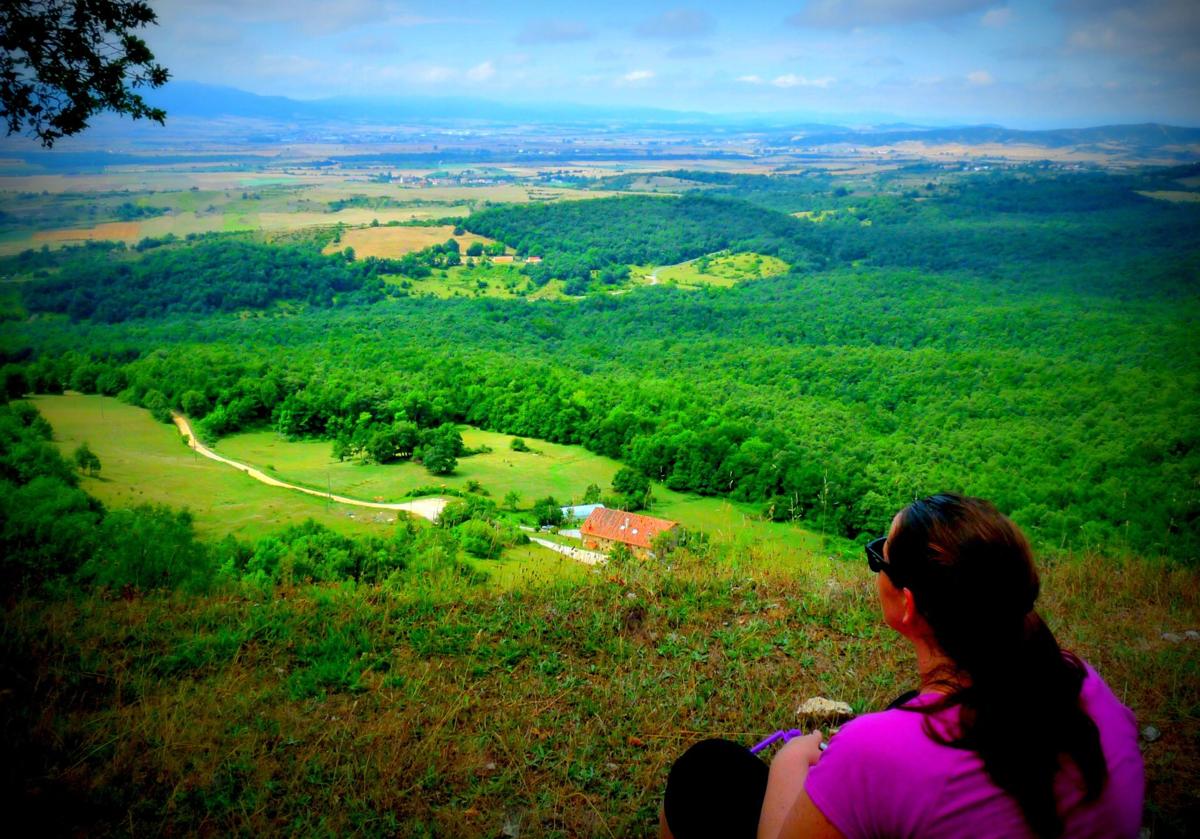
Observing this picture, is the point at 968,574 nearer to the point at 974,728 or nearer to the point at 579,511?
the point at 974,728

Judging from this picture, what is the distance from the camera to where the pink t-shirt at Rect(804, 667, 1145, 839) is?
129 centimetres

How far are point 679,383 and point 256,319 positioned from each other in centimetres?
3177

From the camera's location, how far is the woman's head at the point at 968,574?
1.45 meters

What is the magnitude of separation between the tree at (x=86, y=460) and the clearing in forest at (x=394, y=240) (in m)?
53.9

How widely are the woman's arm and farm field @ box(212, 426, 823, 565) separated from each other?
18992mm

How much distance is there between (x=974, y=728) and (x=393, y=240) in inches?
2885

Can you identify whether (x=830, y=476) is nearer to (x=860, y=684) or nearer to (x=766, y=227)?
(x=860, y=684)

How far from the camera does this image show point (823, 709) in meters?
3.34

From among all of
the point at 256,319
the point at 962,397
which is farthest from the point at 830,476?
the point at 256,319

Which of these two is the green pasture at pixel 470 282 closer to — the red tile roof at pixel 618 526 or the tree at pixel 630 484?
the tree at pixel 630 484

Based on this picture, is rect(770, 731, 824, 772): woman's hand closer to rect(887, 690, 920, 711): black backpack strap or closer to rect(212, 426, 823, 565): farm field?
rect(887, 690, 920, 711): black backpack strap

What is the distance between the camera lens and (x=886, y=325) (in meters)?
46.8

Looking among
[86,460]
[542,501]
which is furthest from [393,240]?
[86,460]

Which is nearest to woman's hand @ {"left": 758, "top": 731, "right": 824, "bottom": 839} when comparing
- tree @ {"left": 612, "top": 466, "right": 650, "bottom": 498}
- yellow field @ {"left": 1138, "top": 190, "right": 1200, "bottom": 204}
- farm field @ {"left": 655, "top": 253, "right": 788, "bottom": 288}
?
tree @ {"left": 612, "top": 466, "right": 650, "bottom": 498}
